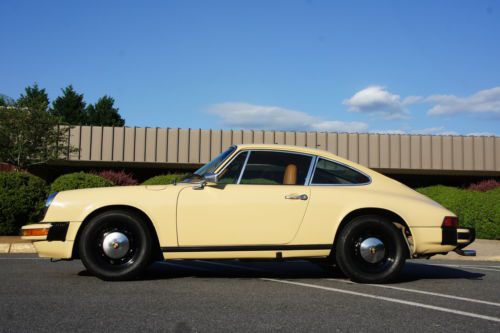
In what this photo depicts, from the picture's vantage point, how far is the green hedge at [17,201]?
41.9 feet

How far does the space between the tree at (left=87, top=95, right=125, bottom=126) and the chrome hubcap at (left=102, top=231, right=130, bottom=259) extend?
7034 cm

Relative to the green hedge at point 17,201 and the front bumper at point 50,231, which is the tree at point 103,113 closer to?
the green hedge at point 17,201

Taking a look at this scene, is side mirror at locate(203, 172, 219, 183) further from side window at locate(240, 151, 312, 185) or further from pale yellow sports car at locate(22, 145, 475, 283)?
side window at locate(240, 151, 312, 185)

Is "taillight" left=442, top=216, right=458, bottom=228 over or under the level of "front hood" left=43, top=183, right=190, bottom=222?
under

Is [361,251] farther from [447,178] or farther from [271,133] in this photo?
[447,178]

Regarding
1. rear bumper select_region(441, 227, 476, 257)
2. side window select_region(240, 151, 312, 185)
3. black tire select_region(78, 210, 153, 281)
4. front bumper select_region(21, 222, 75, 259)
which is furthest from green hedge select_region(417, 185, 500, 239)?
front bumper select_region(21, 222, 75, 259)

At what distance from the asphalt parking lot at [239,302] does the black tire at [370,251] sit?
0.63 ft

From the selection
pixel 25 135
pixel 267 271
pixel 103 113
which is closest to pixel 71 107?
pixel 103 113

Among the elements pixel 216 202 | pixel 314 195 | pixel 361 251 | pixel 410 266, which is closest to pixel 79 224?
pixel 216 202

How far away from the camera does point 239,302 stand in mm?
5168

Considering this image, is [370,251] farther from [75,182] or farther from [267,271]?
[75,182]

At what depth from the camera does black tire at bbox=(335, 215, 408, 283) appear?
6.46 metres

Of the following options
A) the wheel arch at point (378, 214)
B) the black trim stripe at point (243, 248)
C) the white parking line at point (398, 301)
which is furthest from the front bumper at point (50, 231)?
the wheel arch at point (378, 214)

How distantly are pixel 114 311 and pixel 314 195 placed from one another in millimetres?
2818
